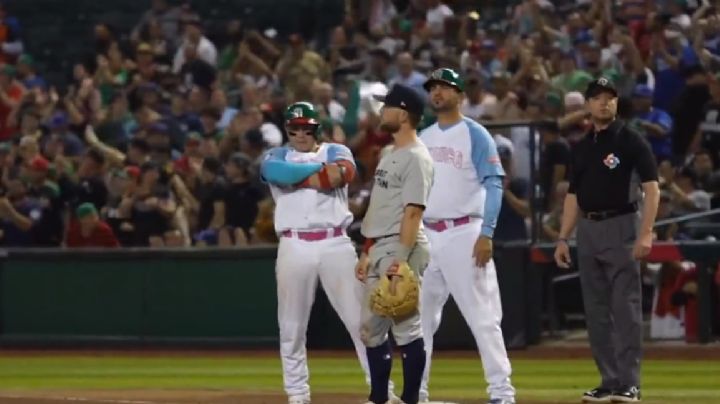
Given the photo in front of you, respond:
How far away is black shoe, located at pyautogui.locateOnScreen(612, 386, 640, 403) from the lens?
30.4 feet

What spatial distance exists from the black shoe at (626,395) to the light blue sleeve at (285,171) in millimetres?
2113

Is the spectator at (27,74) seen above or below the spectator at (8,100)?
above

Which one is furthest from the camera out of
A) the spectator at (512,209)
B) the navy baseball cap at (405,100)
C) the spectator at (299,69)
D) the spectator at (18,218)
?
the spectator at (299,69)

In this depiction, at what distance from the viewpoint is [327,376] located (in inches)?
500

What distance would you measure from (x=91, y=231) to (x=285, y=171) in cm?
746

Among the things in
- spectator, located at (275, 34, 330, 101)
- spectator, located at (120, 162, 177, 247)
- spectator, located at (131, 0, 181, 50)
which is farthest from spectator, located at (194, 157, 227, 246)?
spectator, located at (131, 0, 181, 50)

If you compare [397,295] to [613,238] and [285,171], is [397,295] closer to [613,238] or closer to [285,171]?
[285,171]

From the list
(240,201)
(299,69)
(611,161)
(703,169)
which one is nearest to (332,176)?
(611,161)

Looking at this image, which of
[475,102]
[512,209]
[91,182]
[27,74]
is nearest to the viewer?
[512,209]

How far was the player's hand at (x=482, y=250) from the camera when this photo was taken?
28.9ft

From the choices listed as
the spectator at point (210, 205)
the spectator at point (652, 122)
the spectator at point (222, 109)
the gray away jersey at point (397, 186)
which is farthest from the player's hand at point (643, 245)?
the spectator at point (222, 109)

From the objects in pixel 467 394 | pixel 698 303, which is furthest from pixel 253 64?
pixel 467 394

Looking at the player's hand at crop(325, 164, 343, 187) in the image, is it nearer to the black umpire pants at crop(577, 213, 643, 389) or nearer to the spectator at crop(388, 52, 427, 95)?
the black umpire pants at crop(577, 213, 643, 389)

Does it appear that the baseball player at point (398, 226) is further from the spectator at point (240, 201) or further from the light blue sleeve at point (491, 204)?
the spectator at point (240, 201)
